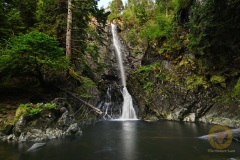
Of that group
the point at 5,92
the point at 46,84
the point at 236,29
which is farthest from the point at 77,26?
the point at 236,29

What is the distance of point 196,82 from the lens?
55.9 feet

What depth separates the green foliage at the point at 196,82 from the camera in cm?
1675

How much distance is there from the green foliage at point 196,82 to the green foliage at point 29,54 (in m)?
11.0

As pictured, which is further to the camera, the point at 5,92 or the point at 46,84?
the point at 46,84

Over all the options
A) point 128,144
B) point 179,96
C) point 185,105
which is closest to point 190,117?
point 185,105

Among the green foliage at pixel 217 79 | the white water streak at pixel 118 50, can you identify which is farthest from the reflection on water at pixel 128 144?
the white water streak at pixel 118 50

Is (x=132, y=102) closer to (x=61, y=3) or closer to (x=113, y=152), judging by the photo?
(x=61, y=3)

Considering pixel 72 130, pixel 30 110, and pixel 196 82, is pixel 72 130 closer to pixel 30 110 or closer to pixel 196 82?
pixel 30 110

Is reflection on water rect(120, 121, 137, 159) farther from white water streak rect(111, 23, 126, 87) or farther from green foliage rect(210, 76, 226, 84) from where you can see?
white water streak rect(111, 23, 126, 87)

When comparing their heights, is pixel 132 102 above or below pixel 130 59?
below

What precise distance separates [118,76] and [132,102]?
185 inches

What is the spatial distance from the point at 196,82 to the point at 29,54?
1313 centimetres

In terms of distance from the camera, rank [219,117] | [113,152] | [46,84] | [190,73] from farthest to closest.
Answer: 1. [190,73]
2. [219,117]
3. [46,84]
4. [113,152]

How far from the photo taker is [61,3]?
611 inches
